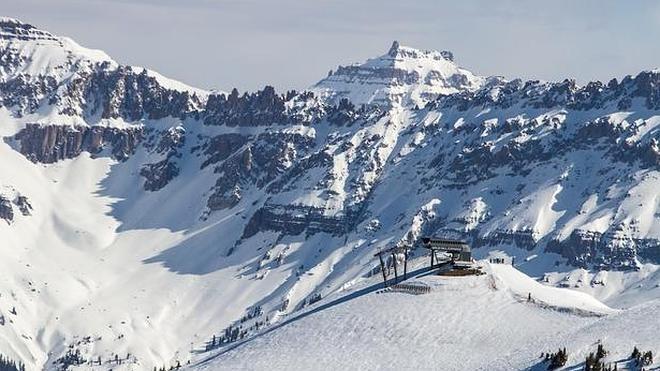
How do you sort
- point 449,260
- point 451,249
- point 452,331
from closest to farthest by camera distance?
point 452,331 < point 451,249 < point 449,260

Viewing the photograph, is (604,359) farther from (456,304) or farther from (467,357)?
(456,304)

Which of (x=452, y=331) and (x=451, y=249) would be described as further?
(x=451, y=249)

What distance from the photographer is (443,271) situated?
156875mm

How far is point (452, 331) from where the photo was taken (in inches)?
5295

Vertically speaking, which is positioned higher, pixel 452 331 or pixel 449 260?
pixel 449 260

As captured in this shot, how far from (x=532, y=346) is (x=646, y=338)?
37.4ft

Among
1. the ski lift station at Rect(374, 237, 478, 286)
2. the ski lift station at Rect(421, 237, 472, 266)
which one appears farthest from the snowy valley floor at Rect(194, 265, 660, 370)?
the ski lift station at Rect(421, 237, 472, 266)

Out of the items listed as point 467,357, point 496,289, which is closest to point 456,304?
point 496,289

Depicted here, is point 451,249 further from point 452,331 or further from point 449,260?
point 452,331

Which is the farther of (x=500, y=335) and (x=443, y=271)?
(x=443, y=271)

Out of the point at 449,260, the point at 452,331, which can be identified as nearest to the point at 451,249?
the point at 449,260

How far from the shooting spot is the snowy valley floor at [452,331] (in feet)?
394

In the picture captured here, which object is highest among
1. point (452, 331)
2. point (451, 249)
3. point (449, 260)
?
point (451, 249)

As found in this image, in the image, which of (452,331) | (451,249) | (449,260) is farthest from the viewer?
(449,260)
